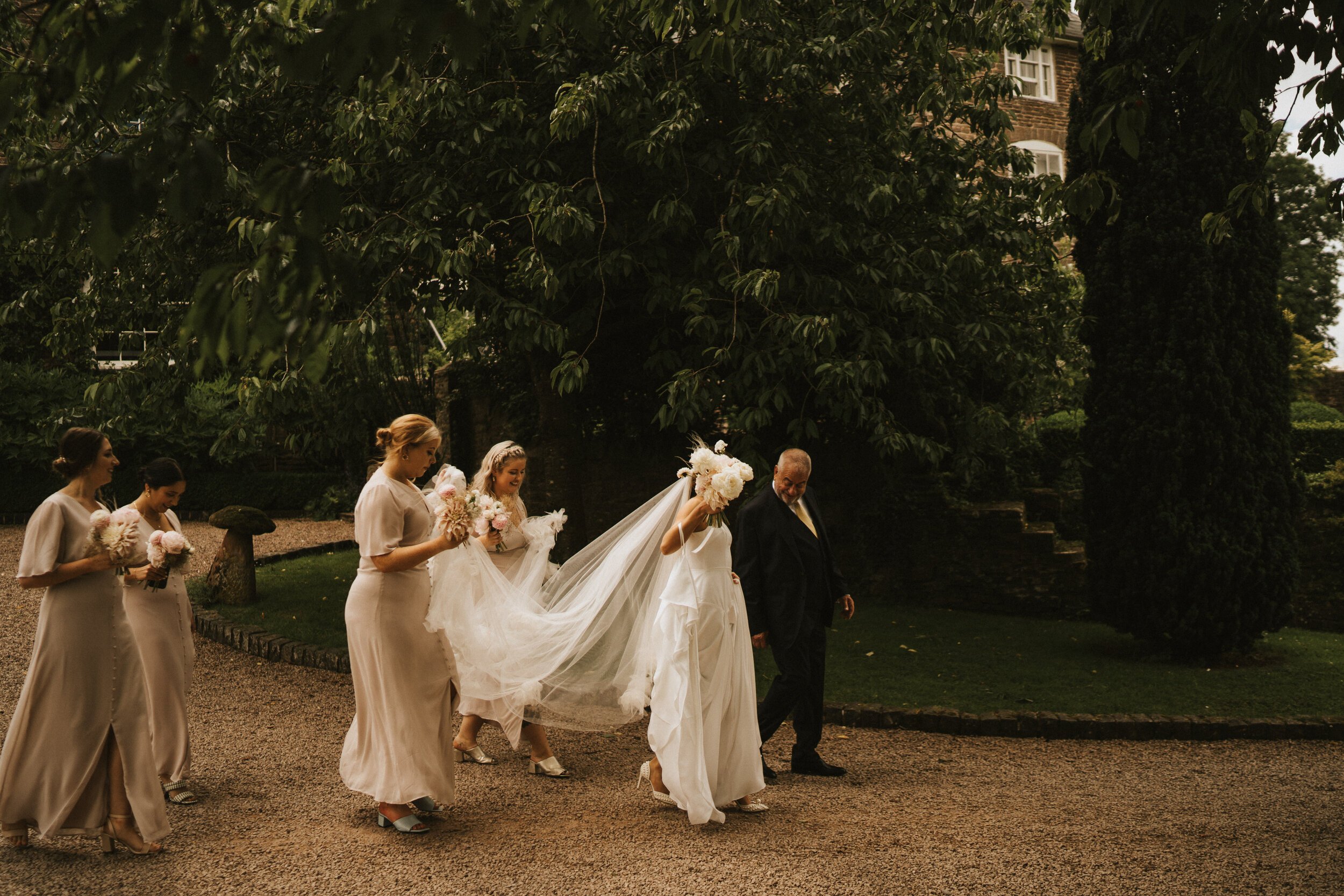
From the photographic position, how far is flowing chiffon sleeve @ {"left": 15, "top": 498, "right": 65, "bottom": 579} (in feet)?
17.7

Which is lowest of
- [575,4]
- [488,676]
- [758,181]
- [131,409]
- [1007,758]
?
[1007,758]

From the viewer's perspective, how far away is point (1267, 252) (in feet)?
34.7

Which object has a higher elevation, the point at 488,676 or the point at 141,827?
the point at 488,676

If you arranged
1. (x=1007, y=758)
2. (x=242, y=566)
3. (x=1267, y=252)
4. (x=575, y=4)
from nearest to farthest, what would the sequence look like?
(x=575, y=4) → (x=1007, y=758) → (x=1267, y=252) → (x=242, y=566)

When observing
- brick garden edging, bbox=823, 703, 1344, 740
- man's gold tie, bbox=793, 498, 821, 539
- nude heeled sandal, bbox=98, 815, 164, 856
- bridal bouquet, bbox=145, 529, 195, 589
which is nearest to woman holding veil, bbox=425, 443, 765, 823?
man's gold tie, bbox=793, 498, 821, 539

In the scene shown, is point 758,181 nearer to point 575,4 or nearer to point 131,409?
point 131,409

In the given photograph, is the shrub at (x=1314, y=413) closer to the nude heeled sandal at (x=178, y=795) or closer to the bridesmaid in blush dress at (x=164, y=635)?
the bridesmaid in blush dress at (x=164, y=635)

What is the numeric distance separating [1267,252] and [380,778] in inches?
370

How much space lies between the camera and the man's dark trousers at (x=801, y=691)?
22.8ft

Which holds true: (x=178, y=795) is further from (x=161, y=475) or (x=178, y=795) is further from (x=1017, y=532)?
(x=1017, y=532)

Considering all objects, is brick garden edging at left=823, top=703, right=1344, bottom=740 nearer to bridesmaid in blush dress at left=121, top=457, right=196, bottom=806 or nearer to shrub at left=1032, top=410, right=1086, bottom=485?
bridesmaid in blush dress at left=121, top=457, right=196, bottom=806

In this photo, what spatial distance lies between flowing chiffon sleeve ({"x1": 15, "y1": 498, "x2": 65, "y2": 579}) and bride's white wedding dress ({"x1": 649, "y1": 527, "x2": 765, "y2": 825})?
123 inches

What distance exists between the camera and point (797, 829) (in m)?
5.96

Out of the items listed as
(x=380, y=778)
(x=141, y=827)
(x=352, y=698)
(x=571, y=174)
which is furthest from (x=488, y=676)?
(x=571, y=174)
